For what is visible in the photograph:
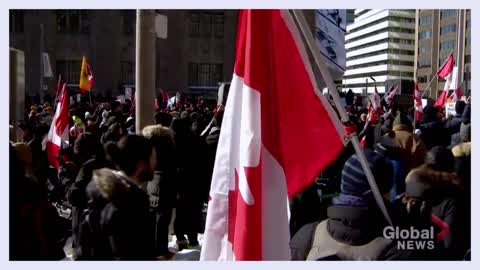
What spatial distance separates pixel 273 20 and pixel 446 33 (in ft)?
373

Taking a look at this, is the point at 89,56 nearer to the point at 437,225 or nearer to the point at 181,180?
the point at 181,180

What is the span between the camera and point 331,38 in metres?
10.3

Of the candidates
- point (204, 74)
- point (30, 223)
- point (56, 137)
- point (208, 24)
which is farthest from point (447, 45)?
point (30, 223)

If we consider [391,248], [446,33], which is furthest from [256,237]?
[446,33]

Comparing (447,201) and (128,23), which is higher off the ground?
(128,23)

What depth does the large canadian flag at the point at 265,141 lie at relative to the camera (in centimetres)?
299

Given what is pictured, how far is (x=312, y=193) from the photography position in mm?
4699

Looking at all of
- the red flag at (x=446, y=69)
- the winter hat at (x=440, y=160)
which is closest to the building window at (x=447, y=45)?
the red flag at (x=446, y=69)

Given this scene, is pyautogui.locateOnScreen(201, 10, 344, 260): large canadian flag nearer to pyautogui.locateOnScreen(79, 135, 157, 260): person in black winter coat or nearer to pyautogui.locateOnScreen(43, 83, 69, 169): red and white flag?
pyautogui.locateOnScreen(79, 135, 157, 260): person in black winter coat

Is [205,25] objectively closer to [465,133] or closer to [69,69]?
[69,69]

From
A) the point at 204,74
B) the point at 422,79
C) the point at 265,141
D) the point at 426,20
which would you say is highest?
the point at 426,20

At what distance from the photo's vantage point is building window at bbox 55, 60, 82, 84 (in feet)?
113

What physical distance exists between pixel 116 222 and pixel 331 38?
807cm

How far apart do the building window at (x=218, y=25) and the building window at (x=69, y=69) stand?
865cm
